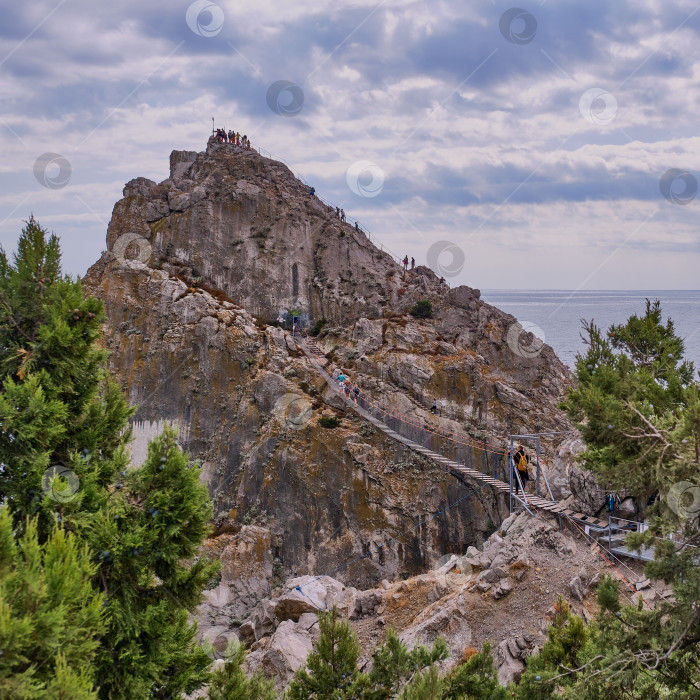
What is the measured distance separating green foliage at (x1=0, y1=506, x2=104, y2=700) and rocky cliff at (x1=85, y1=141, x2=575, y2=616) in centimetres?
1833

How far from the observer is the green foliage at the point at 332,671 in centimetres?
1311

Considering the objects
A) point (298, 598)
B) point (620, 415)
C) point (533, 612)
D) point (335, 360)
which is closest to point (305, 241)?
point (335, 360)

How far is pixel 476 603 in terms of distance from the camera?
18734 millimetres

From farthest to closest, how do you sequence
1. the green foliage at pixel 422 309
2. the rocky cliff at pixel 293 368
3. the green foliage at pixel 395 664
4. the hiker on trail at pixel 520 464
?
the green foliage at pixel 422 309 → the rocky cliff at pixel 293 368 → the hiker on trail at pixel 520 464 → the green foliage at pixel 395 664

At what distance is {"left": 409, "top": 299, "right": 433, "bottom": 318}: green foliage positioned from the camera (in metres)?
46.6

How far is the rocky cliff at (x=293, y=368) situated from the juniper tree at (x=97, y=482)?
51.2 ft

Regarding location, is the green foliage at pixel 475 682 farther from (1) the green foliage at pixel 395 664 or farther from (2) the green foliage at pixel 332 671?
(2) the green foliage at pixel 332 671

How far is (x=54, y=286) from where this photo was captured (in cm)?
1269

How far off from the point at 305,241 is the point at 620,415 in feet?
136

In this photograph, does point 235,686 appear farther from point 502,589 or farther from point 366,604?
point 366,604

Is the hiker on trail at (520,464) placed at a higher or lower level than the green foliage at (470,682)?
higher

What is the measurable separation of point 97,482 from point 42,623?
16.5 feet

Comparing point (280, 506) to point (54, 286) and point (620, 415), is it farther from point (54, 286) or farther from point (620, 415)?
point (620, 415)

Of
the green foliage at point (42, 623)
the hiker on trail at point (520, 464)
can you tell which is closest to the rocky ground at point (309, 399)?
the hiker on trail at point (520, 464)
